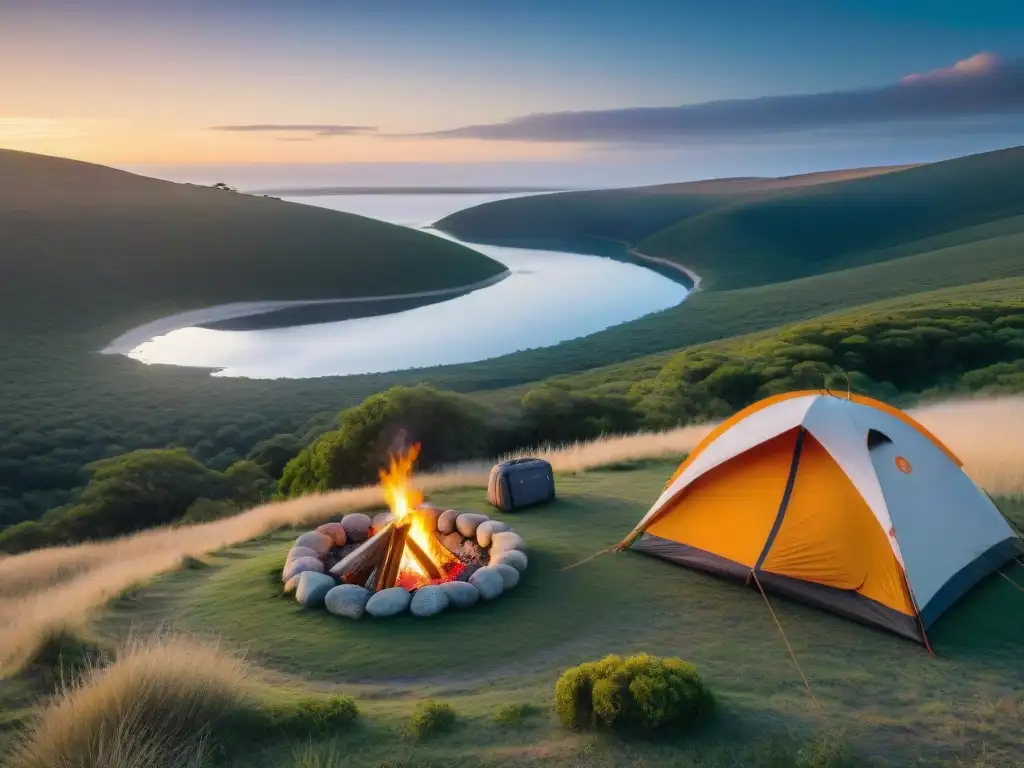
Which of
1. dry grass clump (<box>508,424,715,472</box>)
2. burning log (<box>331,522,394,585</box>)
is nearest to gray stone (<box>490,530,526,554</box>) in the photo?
burning log (<box>331,522,394,585</box>)

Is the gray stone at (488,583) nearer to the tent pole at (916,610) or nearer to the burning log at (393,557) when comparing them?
the burning log at (393,557)

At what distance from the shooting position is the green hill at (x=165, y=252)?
93.9 metres

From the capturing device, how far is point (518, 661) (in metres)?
9.62

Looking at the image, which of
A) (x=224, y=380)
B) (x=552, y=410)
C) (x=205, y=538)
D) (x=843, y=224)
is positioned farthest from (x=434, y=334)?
(x=843, y=224)

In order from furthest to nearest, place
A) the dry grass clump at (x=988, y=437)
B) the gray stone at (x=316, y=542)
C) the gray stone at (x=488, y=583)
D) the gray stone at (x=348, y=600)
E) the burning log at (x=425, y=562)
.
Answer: the dry grass clump at (x=988, y=437)
the gray stone at (x=316, y=542)
the burning log at (x=425, y=562)
the gray stone at (x=488, y=583)
the gray stone at (x=348, y=600)

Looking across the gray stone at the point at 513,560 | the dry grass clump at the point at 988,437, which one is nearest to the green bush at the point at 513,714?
the gray stone at the point at 513,560

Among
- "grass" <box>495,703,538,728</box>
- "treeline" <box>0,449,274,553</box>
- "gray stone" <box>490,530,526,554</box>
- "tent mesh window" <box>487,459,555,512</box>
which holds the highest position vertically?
"tent mesh window" <box>487,459,555,512</box>

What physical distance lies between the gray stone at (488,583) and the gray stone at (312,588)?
210 centimetres

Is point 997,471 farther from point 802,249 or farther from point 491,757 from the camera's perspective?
point 802,249

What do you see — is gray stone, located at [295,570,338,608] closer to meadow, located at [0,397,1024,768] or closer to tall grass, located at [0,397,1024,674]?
meadow, located at [0,397,1024,768]

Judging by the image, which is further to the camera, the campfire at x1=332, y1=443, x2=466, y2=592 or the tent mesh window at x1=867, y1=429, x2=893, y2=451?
the campfire at x1=332, y1=443, x2=466, y2=592

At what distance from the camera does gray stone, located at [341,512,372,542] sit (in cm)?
1444

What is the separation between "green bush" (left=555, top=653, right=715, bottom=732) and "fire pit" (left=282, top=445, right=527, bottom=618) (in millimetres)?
4004

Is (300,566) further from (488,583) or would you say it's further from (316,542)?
(488,583)
